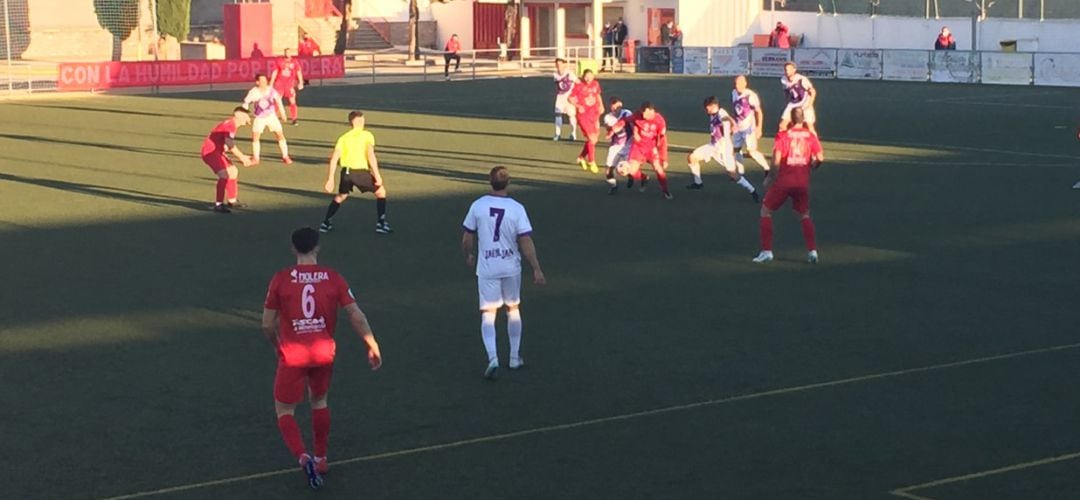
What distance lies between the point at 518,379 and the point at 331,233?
9050 millimetres

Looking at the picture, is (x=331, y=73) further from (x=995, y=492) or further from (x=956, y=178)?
(x=995, y=492)

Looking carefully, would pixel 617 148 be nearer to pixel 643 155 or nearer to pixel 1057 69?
pixel 643 155

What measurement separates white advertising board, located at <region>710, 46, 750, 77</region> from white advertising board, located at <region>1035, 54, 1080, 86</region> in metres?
12.1

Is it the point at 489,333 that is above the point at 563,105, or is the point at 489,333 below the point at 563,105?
below

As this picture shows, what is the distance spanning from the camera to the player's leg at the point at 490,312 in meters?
13.0

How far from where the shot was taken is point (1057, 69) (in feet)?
169

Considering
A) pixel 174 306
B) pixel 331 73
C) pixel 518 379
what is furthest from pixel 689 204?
pixel 331 73

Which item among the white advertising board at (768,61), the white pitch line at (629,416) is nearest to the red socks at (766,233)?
the white pitch line at (629,416)

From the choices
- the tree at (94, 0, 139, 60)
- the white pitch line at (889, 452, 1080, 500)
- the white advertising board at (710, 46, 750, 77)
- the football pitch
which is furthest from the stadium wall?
the white pitch line at (889, 452, 1080, 500)

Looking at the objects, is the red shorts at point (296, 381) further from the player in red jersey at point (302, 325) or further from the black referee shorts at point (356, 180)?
the black referee shorts at point (356, 180)

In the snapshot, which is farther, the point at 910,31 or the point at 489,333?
the point at 910,31

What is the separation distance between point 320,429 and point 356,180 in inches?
434

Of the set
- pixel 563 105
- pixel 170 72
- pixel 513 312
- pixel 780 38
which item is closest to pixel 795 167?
pixel 513 312

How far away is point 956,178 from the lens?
89.2 ft
